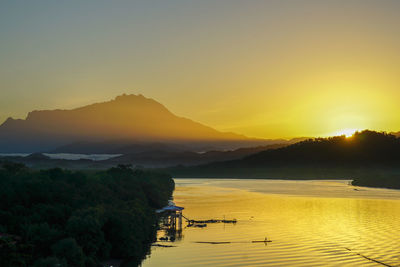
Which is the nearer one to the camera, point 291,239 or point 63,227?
point 63,227

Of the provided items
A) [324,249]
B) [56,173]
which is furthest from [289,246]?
[56,173]

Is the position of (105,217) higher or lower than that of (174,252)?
higher

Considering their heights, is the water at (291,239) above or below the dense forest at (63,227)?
below

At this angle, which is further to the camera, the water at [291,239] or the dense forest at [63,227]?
the water at [291,239]

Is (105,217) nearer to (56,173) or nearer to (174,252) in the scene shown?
(174,252)

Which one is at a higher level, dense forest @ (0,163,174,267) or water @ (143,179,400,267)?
dense forest @ (0,163,174,267)

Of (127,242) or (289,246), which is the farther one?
(289,246)

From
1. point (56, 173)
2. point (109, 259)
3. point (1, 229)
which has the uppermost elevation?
point (56, 173)

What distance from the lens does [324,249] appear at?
141 feet

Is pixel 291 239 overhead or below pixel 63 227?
below

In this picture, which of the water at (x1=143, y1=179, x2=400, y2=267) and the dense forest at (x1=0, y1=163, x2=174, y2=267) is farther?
the water at (x1=143, y1=179, x2=400, y2=267)

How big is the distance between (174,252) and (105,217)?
265 inches

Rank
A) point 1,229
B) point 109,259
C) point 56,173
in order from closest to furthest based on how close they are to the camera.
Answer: point 1,229 → point 109,259 → point 56,173

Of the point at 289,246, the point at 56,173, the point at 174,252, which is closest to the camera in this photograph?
the point at 174,252
